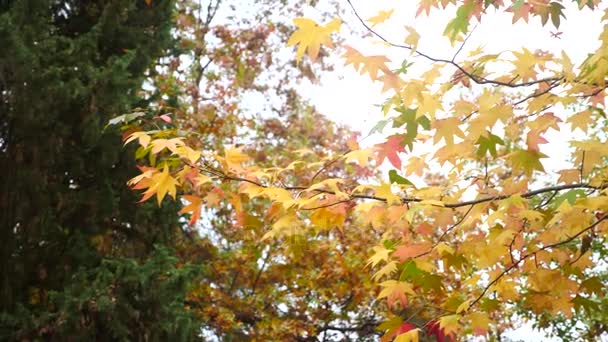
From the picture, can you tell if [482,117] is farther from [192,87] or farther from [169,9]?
[192,87]

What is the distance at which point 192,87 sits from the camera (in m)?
9.86

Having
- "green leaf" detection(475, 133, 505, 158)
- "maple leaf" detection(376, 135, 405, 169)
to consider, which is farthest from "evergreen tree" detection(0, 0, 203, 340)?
"green leaf" detection(475, 133, 505, 158)

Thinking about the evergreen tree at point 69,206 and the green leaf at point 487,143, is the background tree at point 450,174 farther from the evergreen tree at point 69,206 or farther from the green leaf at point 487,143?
the evergreen tree at point 69,206

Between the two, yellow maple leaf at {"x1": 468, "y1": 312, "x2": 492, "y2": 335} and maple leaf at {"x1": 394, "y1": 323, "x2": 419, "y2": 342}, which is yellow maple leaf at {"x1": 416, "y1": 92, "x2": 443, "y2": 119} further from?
yellow maple leaf at {"x1": 468, "y1": 312, "x2": 492, "y2": 335}

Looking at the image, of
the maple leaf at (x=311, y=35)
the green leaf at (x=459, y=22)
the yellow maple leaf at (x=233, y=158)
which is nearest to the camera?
the maple leaf at (x=311, y=35)

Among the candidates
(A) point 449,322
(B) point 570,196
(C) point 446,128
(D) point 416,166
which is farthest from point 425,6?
(A) point 449,322

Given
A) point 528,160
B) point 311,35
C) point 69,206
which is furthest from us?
point 69,206

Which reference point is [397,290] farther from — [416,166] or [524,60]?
[524,60]

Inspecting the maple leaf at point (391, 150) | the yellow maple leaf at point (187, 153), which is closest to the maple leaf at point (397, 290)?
the maple leaf at point (391, 150)

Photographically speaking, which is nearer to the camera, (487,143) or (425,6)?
(487,143)

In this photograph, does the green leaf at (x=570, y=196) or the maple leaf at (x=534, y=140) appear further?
the maple leaf at (x=534, y=140)

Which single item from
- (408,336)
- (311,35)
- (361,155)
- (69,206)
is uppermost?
(69,206)

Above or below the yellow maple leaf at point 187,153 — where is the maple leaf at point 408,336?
below

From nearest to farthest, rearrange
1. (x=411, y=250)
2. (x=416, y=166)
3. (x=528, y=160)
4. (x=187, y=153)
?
1. (x=187, y=153)
2. (x=528, y=160)
3. (x=411, y=250)
4. (x=416, y=166)
